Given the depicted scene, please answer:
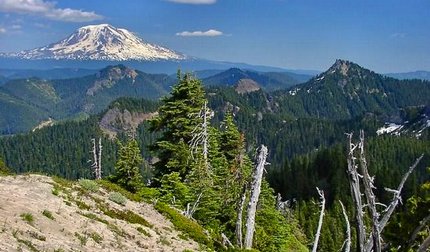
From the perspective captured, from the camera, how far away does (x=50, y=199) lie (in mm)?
19562

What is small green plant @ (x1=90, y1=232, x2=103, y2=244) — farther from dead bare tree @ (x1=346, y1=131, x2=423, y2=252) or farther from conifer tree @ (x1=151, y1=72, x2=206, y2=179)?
conifer tree @ (x1=151, y1=72, x2=206, y2=179)

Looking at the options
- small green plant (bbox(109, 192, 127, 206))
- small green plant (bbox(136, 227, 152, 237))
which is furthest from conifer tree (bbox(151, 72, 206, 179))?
small green plant (bbox(136, 227, 152, 237))

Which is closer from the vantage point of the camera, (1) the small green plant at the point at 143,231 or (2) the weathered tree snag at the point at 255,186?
(1) the small green plant at the point at 143,231

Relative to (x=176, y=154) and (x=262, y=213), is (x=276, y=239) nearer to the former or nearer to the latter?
(x=262, y=213)

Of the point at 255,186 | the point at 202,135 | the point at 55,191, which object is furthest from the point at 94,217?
the point at 202,135

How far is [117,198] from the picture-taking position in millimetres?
23609

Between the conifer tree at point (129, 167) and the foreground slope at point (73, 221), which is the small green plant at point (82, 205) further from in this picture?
the conifer tree at point (129, 167)

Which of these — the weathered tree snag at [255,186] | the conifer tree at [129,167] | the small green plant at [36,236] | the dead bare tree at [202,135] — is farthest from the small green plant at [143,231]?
the conifer tree at [129,167]

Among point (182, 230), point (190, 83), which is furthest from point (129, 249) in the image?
point (190, 83)

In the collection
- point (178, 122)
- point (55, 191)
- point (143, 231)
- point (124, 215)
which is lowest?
point (143, 231)

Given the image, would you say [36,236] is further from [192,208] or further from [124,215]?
[192,208]

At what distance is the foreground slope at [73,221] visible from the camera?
1484 centimetres

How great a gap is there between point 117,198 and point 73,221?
5.68 metres

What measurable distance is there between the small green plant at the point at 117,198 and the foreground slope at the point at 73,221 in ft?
0.81
